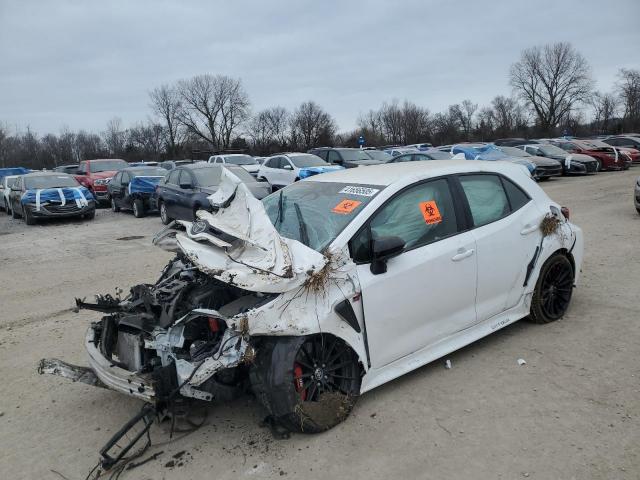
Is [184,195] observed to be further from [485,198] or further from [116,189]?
[485,198]

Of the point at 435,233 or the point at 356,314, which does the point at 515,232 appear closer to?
the point at 435,233

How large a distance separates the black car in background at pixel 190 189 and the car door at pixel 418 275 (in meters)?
8.02

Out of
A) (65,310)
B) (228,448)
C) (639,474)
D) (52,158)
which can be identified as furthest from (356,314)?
(52,158)

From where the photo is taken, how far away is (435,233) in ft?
12.5

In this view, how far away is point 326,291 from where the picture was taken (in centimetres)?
322

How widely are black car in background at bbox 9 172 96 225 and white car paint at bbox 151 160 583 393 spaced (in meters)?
12.4

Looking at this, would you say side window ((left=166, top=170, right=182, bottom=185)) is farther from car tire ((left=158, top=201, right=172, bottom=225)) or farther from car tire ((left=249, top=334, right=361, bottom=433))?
car tire ((left=249, top=334, right=361, bottom=433))

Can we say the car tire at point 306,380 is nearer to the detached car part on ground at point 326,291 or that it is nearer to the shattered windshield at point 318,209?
the detached car part on ground at point 326,291

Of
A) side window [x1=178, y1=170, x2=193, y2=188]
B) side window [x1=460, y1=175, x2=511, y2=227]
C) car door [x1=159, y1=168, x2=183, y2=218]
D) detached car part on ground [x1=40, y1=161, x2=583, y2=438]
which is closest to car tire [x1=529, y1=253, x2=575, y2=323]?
detached car part on ground [x1=40, y1=161, x2=583, y2=438]

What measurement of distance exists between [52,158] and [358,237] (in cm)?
6384

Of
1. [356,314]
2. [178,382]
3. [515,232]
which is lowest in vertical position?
[178,382]

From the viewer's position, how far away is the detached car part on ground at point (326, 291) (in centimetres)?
307

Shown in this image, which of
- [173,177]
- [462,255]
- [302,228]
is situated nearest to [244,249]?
[302,228]

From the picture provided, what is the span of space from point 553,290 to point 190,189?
29.9 ft
